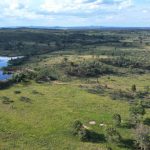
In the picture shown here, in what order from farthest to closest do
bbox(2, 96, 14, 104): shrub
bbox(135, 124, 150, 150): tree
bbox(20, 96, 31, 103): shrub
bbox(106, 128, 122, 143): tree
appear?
bbox(20, 96, 31, 103): shrub
bbox(2, 96, 14, 104): shrub
bbox(106, 128, 122, 143): tree
bbox(135, 124, 150, 150): tree

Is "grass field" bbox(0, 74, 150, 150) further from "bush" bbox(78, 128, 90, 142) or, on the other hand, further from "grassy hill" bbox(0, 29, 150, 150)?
"bush" bbox(78, 128, 90, 142)

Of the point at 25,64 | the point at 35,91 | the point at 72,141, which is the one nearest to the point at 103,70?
the point at 25,64

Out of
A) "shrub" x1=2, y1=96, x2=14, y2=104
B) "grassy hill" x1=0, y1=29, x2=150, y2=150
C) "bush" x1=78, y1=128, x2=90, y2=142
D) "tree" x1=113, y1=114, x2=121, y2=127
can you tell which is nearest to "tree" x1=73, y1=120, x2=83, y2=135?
"bush" x1=78, y1=128, x2=90, y2=142

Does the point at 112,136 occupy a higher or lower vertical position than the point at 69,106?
lower

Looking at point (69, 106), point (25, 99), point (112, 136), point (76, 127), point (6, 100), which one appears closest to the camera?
point (112, 136)

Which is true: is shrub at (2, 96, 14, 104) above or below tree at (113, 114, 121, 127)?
above

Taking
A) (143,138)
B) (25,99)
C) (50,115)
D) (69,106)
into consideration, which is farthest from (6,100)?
(143,138)

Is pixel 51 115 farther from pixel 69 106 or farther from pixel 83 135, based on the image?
pixel 83 135

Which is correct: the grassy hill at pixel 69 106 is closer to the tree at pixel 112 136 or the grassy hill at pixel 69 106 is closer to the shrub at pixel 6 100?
the shrub at pixel 6 100

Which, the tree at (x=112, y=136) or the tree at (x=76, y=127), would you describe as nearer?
the tree at (x=112, y=136)

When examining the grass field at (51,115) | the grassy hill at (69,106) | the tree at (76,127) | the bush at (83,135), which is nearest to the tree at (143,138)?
the grassy hill at (69,106)

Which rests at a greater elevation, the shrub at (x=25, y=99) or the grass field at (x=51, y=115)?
the shrub at (x=25, y=99)
